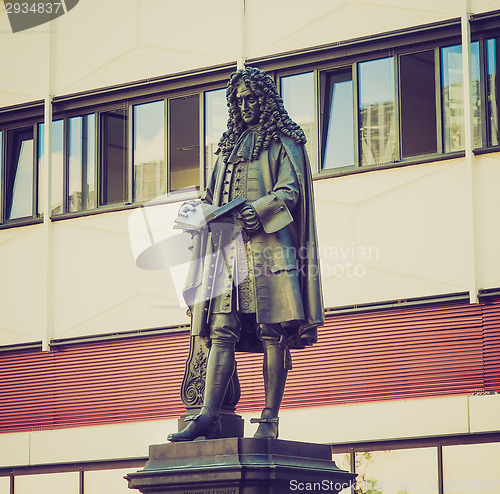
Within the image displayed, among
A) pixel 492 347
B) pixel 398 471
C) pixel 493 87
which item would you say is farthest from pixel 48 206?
pixel 492 347

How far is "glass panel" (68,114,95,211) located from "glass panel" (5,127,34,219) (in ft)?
2.66

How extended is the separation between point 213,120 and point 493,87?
14.4ft

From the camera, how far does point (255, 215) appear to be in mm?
9867

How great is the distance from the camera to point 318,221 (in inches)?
727

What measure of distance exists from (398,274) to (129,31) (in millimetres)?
6043

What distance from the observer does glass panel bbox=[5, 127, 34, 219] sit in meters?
21.5

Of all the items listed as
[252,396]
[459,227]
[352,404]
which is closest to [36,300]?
[252,396]

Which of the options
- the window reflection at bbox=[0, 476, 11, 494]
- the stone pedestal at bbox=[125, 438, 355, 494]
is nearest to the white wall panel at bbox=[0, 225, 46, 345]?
the window reflection at bbox=[0, 476, 11, 494]

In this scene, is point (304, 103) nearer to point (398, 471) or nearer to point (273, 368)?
point (398, 471)

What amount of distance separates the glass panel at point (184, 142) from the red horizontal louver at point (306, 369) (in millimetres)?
2369

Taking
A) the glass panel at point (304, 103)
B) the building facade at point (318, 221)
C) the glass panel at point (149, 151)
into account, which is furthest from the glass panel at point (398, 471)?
the glass panel at point (149, 151)

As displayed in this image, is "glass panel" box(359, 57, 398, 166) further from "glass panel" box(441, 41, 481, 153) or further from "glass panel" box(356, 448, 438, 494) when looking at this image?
"glass panel" box(356, 448, 438, 494)

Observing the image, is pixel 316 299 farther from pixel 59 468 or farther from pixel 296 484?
pixel 59 468

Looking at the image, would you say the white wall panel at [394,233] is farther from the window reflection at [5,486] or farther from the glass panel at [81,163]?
the window reflection at [5,486]
